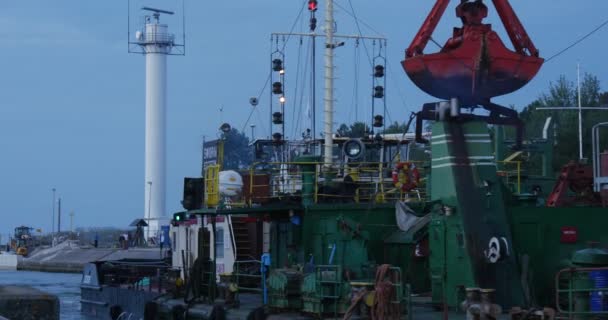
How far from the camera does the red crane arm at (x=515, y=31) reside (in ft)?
61.0

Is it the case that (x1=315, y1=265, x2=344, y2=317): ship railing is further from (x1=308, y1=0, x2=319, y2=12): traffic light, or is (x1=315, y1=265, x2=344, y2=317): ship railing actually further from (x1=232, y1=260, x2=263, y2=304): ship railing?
(x1=308, y1=0, x2=319, y2=12): traffic light

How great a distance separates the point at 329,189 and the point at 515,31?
20.5 ft

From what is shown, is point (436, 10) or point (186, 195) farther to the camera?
point (186, 195)

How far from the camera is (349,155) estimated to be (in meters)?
24.8

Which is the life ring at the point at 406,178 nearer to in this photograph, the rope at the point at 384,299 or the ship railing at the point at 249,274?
the ship railing at the point at 249,274

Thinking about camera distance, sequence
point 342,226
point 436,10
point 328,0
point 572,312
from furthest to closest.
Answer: point 328,0
point 342,226
point 436,10
point 572,312

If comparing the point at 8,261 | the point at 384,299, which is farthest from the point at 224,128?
the point at 8,261

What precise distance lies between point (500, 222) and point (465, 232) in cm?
68

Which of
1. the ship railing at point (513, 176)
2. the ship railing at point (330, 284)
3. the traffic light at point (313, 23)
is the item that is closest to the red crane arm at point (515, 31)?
the ship railing at point (513, 176)

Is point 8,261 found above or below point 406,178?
below

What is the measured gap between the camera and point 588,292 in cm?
1554

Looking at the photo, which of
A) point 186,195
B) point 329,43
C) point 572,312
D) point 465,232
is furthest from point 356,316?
point 329,43

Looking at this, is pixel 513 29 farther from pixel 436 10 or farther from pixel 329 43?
pixel 329 43

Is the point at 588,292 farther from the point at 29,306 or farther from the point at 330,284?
the point at 29,306
